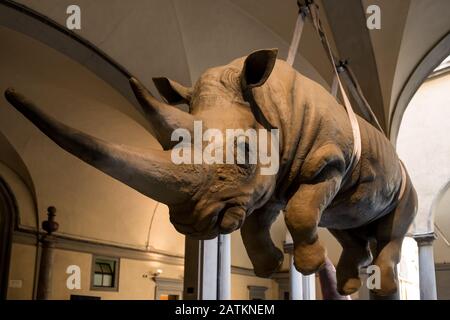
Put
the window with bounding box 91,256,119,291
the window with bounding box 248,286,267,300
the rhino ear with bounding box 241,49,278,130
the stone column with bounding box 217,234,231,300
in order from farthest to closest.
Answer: the window with bounding box 248,286,267,300 → the window with bounding box 91,256,119,291 → the stone column with bounding box 217,234,231,300 → the rhino ear with bounding box 241,49,278,130

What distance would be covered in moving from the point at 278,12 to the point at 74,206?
556 cm

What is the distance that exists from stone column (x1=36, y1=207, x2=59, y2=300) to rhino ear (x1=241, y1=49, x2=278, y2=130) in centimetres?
683

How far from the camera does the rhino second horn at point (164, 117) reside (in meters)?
1.14

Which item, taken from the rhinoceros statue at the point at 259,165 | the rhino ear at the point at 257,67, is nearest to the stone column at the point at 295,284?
the rhinoceros statue at the point at 259,165

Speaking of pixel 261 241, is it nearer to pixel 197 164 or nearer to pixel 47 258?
pixel 197 164

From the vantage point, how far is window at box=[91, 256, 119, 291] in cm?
992

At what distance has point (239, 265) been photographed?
14.0m

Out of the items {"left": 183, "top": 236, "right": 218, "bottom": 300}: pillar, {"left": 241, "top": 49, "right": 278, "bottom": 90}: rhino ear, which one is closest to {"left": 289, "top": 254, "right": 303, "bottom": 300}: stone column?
{"left": 183, "top": 236, "right": 218, "bottom": 300}: pillar

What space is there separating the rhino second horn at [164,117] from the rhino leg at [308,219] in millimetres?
356

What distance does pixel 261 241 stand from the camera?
151 centimetres

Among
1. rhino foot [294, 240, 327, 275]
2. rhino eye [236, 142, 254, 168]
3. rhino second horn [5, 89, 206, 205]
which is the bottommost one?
rhino foot [294, 240, 327, 275]

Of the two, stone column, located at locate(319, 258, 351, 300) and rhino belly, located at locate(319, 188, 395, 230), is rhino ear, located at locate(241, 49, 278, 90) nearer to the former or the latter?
rhino belly, located at locate(319, 188, 395, 230)

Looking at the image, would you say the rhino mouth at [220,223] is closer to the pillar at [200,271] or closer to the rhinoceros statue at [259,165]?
the rhinoceros statue at [259,165]

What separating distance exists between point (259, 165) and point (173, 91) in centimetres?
41
